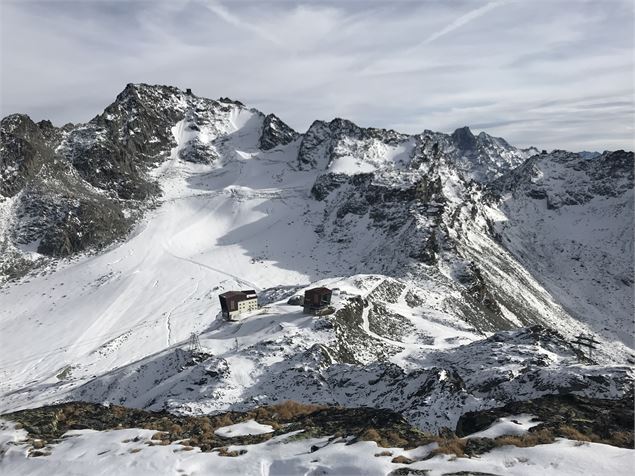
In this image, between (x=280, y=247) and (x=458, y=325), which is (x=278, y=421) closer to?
(x=458, y=325)

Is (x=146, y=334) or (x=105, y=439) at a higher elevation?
(x=105, y=439)

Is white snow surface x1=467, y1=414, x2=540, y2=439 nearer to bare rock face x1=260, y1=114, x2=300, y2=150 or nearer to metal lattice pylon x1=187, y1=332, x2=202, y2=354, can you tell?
metal lattice pylon x1=187, y1=332, x2=202, y2=354

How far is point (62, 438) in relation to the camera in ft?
77.0

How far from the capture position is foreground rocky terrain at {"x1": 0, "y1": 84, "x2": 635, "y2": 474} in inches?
1631

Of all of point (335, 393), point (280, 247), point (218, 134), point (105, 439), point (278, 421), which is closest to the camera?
Result: point (105, 439)

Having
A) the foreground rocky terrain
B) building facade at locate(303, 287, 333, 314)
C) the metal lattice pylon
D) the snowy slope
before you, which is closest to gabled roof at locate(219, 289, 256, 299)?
the foreground rocky terrain

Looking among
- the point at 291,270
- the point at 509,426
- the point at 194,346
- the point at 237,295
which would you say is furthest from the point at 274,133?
the point at 509,426

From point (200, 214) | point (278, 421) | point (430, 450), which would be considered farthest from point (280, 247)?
point (430, 450)

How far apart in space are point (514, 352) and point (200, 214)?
A: 100108 millimetres

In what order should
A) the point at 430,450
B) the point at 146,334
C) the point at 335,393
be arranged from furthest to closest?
the point at 146,334, the point at 335,393, the point at 430,450

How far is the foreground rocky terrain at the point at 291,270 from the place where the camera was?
136ft

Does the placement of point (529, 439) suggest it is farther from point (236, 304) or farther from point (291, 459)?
point (236, 304)

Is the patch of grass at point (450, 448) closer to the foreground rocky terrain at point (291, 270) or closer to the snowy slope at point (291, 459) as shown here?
the snowy slope at point (291, 459)

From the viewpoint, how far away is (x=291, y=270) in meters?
103
